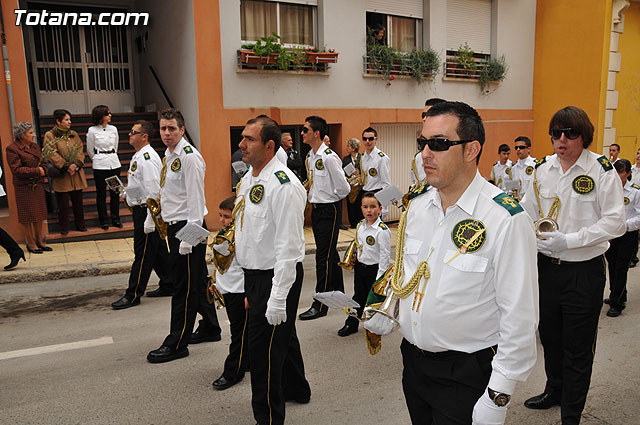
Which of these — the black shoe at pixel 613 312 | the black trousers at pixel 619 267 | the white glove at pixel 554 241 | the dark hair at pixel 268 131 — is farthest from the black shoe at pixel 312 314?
the black trousers at pixel 619 267

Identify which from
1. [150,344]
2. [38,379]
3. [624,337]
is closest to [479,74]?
[624,337]

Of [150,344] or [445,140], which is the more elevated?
[445,140]

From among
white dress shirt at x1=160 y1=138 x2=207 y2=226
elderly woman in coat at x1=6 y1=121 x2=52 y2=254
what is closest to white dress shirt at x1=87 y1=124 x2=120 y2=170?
elderly woman in coat at x1=6 y1=121 x2=52 y2=254

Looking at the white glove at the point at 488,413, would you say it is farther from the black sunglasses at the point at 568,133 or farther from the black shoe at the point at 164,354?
the black shoe at the point at 164,354

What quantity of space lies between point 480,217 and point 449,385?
771 millimetres

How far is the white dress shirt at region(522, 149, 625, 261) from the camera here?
12.5 feet

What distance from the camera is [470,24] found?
50.2 feet

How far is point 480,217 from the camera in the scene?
7.95 ft

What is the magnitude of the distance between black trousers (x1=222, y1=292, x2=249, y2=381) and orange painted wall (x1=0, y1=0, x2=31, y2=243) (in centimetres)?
744

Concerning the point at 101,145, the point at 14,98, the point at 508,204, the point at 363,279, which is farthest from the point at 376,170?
the point at 508,204

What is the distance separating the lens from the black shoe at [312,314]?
669cm

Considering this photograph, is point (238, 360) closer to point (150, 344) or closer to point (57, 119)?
point (150, 344)

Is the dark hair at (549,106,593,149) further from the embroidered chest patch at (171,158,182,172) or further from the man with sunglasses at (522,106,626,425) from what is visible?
the embroidered chest patch at (171,158,182,172)

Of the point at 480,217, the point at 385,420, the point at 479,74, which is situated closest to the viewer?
the point at 480,217
